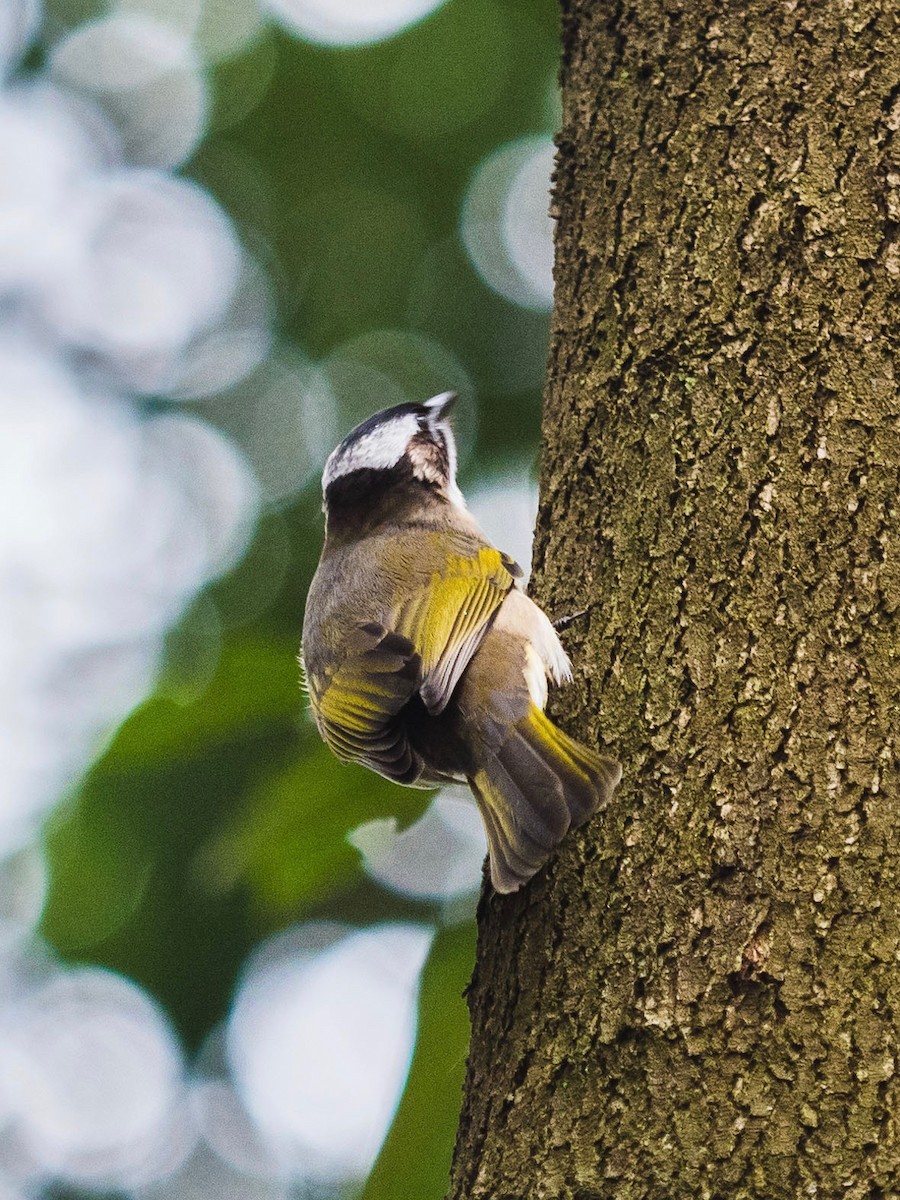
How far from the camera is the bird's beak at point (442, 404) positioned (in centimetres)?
509

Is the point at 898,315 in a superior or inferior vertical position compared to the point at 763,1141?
superior

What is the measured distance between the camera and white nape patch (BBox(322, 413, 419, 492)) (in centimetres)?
475

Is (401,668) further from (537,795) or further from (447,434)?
(447,434)

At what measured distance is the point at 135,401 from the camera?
1009cm

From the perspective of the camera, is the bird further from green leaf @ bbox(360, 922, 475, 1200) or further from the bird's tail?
green leaf @ bbox(360, 922, 475, 1200)

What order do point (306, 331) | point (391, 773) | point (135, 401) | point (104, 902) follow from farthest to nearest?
point (135, 401) < point (306, 331) < point (104, 902) < point (391, 773)

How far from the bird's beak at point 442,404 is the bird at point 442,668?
442 millimetres

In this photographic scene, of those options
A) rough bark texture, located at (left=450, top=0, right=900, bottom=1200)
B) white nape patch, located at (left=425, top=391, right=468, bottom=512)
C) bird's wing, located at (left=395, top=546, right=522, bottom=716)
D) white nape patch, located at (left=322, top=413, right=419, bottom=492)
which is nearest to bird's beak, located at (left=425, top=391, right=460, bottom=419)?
white nape patch, located at (left=425, top=391, right=468, bottom=512)

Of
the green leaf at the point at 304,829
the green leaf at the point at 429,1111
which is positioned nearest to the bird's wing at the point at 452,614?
Answer: the green leaf at the point at 304,829

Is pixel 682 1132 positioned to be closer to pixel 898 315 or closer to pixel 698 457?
pixel 698 457

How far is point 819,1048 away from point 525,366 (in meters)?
6.05

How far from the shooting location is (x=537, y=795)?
2.85 m

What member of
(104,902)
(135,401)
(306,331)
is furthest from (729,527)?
(135,401)

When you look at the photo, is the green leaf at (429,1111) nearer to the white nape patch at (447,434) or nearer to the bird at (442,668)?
the bird at (442,668)
